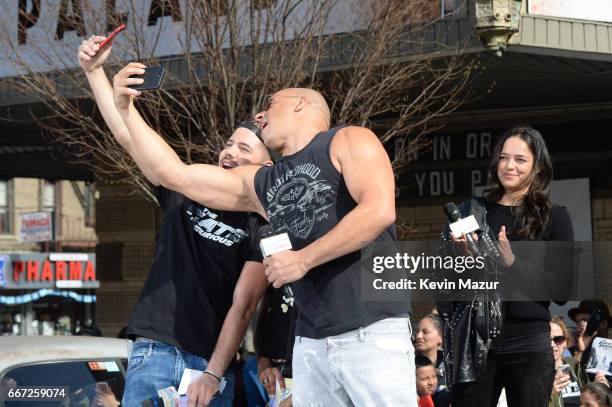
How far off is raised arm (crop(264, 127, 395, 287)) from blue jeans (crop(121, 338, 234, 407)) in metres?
1.24

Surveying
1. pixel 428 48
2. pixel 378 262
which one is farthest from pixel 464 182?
pixel 378 262

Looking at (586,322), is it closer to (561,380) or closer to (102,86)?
(561,380)

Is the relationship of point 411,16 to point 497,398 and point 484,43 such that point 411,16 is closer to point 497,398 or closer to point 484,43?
point 484,43

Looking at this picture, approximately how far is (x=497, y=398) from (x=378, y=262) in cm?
127

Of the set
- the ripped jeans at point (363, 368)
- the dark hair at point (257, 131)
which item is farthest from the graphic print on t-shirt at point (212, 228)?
the ripped jeans at point (363, 368)

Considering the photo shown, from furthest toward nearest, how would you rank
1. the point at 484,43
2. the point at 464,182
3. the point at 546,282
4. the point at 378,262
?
the point at 464,182 → the point at 484,43 → the point at 546,282 → the point at 378,262

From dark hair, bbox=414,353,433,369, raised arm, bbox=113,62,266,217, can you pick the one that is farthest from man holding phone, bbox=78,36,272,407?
dark hair, bbox=414,353,433,369

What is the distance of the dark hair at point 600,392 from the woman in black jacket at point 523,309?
1.96 metres

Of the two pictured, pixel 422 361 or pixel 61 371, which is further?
pixel 422 361

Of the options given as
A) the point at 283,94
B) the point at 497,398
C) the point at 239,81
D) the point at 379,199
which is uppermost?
the point at 239,81

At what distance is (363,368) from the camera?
3936 mm

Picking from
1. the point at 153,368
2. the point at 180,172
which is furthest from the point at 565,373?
the point at 180,172

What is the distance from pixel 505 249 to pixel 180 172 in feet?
4.59

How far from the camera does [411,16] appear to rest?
10.7m
